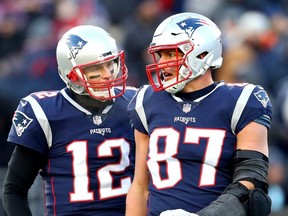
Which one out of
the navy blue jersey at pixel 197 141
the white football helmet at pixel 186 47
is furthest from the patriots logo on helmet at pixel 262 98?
the white football helmet at pixel 186 47

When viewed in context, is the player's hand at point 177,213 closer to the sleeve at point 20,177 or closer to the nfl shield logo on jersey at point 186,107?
the nfl shield logo on jersey at point 186,107

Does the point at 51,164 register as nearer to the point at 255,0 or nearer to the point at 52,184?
the point at 52,184

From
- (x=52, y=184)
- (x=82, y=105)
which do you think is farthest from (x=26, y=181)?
(x=82, y=105)

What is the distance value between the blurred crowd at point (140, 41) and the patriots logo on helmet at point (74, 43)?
3.88m

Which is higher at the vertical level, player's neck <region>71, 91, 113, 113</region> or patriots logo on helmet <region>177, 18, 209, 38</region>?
patriots logo on helmet <region>177, 18, 209, 38</region>

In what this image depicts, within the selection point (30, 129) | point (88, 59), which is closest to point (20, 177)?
point (30, 129)

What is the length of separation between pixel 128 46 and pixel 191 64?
6.24 m

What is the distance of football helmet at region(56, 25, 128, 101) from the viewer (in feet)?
18.8

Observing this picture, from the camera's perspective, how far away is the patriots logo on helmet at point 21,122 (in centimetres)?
571

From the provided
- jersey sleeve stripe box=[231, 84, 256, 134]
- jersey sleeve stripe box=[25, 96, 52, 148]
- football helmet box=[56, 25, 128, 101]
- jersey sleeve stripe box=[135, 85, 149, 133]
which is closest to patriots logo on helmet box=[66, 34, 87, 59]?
football helmet box=[56, 25, 128, 101]

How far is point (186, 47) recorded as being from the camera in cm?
536

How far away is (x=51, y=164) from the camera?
581 cm

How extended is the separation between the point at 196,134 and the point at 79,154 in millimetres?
828

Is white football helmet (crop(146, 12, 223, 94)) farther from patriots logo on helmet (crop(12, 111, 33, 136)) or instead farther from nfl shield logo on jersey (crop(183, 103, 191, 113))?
patriots logo on helmet (crop(12, 111, 33, 136))
